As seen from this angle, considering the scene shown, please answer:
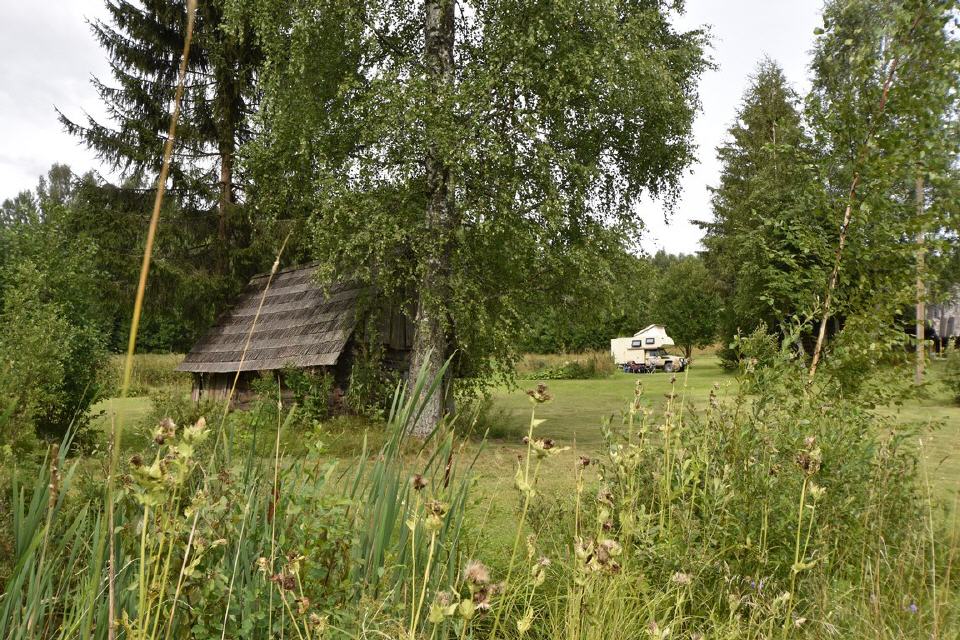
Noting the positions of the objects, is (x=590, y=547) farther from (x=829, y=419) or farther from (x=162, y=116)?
(x=162, y=116)

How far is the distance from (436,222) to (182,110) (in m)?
11.2

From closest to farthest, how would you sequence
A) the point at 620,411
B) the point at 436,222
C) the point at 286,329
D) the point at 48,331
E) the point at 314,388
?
the point at 620,411 → the point at 48,331 → the point at 436,222 → the point at 314,388 → the point at 286,329

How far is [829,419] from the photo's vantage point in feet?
15.7

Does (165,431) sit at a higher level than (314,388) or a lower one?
higher

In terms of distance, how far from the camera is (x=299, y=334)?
44.9 feet

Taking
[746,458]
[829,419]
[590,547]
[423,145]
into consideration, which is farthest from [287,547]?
[423,145]

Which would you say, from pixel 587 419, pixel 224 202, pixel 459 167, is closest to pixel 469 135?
pixel 459 167

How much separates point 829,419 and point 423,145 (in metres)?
6.45

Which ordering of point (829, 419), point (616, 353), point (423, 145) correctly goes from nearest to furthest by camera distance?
point (829, 419) → point (423, 145) → point (616, 353)

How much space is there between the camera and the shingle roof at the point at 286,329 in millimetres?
12805

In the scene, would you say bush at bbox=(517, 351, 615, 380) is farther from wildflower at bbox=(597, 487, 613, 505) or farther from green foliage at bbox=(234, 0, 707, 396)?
wildflower at bbox=(597, 487, 613, 505)

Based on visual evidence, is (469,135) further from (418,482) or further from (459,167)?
(418,482)

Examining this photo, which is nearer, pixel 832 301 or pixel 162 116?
pixel 832 301

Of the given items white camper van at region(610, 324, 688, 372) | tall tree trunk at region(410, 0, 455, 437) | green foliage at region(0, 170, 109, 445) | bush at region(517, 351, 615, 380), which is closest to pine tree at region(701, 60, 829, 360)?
white camper van at region(610, 324, 688, 372)
